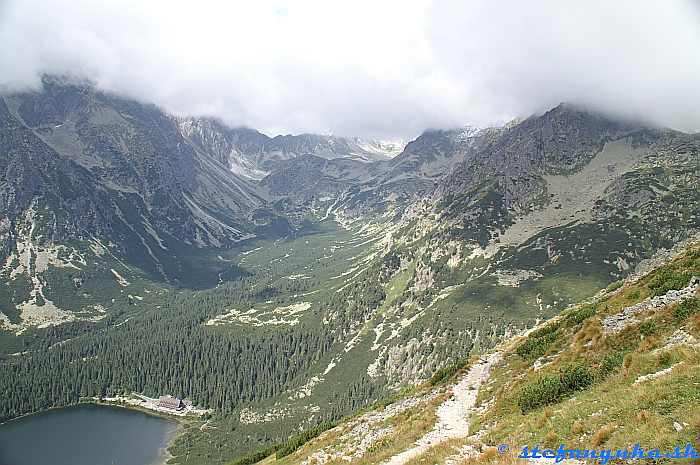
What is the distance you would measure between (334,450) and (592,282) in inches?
7600

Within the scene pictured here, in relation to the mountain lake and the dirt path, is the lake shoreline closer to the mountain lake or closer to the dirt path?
the mountain lake

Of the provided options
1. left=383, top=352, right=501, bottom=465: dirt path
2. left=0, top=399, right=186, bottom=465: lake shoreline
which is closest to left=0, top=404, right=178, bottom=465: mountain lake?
left=0, top=399, right=186, bottom=465: lake shoreline

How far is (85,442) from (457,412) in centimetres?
21127

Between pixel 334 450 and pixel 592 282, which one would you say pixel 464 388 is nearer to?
pixel 334 450

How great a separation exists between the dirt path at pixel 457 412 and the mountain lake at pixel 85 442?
6558 inches

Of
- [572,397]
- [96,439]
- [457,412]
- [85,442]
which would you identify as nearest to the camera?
[572,397]

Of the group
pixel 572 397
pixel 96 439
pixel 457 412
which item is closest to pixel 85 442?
pixel 96 439

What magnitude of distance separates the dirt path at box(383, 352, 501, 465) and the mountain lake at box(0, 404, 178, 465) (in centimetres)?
16657

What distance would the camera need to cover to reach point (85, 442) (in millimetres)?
177875

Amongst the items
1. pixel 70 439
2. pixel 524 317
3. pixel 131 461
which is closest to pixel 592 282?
pixel 524 317

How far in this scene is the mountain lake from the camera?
6373 inches

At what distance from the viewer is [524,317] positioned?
183m

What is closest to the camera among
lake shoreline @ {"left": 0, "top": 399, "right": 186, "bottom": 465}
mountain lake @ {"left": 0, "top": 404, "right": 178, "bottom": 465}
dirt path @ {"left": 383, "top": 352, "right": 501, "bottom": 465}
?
dirt path @ {"left": 383, "top": 352, "right": 501, "bottom": 465}

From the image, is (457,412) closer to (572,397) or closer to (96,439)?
(572,397)
